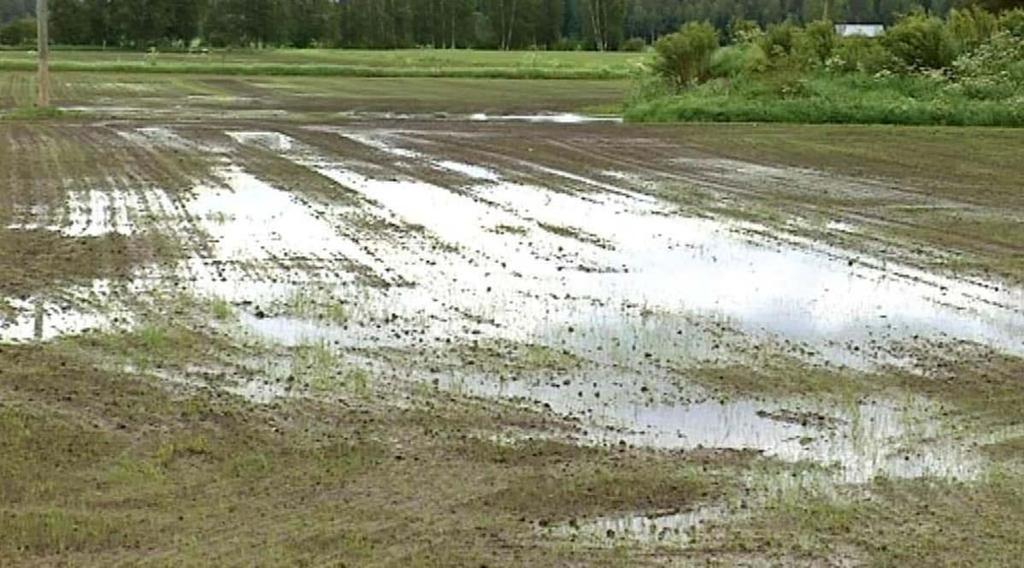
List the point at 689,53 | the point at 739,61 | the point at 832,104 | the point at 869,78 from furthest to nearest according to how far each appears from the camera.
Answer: the point at 689,53 → the point at 739,61 → the point at 869,78 → the point at 832,104

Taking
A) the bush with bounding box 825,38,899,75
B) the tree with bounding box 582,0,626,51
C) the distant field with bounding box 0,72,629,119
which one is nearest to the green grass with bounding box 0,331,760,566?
the distant field with bounding box 0,72,629,119

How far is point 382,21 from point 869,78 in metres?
88.4

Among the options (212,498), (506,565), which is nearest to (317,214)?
(212,498)

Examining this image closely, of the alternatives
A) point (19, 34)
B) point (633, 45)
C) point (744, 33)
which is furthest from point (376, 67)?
point (633, 45)

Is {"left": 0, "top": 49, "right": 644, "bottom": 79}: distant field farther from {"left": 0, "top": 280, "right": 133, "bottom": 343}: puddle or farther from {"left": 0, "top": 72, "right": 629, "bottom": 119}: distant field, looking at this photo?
{"left": 0, "top": 280, "right": 133, "bottom": 343}: puddle

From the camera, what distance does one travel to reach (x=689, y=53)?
1528 inches

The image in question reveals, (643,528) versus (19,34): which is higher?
(19,34)

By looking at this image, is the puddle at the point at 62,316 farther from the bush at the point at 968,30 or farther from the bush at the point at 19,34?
the bush at the point at 19,34

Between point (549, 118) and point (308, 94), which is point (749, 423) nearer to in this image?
point (549, 118)

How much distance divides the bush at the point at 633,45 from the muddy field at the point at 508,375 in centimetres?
9544

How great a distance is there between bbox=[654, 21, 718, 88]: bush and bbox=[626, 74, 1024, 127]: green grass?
6.80 ft

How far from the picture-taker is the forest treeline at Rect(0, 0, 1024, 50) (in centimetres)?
10588

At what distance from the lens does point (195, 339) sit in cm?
916

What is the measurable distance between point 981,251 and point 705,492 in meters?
8.12
